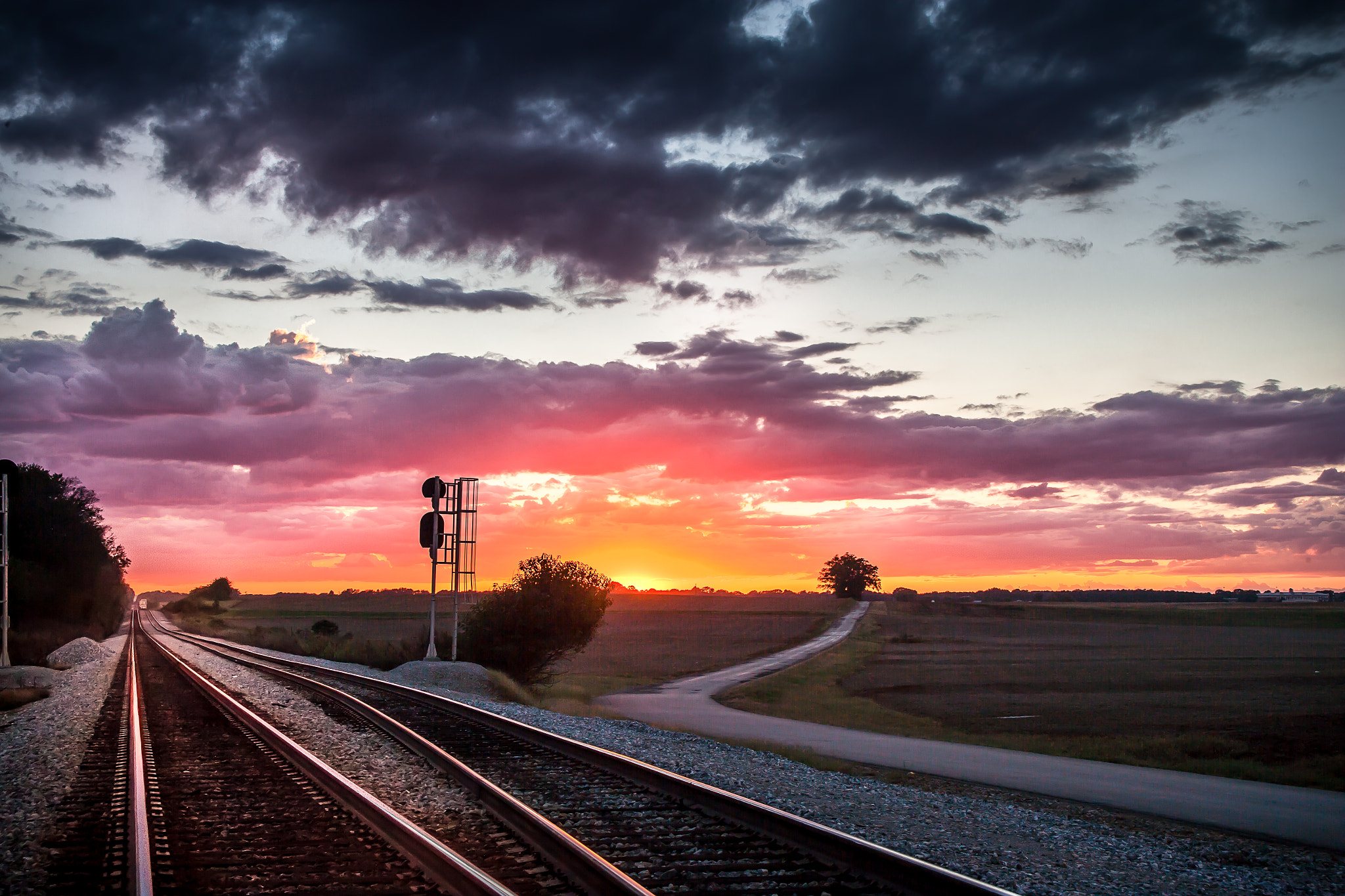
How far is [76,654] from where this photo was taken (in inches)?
1726

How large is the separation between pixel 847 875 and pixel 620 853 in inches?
77.3

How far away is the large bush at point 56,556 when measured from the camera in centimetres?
6481

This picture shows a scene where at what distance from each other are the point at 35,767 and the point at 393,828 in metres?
7.75

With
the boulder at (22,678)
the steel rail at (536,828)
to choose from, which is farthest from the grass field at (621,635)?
the boulder at (22,678)

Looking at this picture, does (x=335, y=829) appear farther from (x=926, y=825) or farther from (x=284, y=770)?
(x=926, y=825)

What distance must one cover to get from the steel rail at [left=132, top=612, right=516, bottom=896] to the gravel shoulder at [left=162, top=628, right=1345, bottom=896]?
940 mm

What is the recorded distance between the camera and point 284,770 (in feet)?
39.4

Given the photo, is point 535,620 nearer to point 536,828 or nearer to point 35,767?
point 35,767

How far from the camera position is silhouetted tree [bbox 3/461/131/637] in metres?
67.4

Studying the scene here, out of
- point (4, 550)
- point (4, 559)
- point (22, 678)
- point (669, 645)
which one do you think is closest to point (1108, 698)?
point (22, 678)

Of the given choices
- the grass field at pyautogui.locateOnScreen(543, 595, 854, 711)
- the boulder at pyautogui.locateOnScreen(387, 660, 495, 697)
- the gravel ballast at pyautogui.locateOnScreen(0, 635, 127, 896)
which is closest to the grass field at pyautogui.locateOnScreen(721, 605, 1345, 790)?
the grass field at pyautogui.locateOnScreen(543, 595, 854, 711)

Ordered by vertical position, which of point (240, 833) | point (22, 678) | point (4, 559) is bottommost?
point (22, 678)

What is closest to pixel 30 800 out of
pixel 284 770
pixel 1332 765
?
pixel 284 770

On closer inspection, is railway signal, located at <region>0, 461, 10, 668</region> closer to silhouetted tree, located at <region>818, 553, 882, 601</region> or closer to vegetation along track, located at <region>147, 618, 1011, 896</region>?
vegetation along track, located at <region>147, 618, 1011, 896</region>
